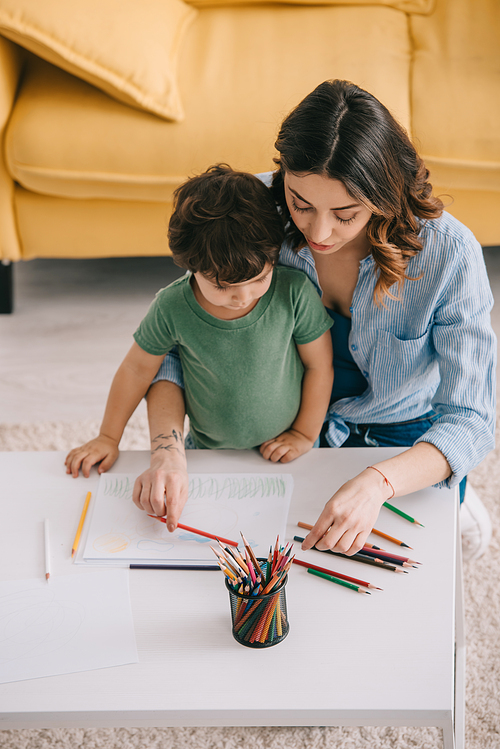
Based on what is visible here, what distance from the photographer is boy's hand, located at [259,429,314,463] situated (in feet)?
3.02

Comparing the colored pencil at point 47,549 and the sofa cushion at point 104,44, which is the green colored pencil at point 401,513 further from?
the sofa cushion at point 104,44

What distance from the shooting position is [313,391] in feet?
3.30

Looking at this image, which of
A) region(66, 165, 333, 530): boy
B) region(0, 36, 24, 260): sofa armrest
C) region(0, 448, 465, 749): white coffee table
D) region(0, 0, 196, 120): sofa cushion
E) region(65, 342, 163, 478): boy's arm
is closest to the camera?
region(0, 448, 465, 749): white coffee table

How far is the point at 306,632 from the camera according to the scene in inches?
27.0

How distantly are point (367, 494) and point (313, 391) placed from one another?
0.89 ft

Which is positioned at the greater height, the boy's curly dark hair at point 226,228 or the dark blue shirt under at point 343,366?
the boy's curly dark hair at point 226,228

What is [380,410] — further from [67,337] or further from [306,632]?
[67,337]

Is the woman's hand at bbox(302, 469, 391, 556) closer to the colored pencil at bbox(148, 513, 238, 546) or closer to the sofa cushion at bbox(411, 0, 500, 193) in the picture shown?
the colored pencil at bbox(148, 513, 238, 546)

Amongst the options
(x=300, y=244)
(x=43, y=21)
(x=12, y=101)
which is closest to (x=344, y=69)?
(x=43, y=21)

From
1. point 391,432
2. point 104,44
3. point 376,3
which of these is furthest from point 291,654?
point 376,3

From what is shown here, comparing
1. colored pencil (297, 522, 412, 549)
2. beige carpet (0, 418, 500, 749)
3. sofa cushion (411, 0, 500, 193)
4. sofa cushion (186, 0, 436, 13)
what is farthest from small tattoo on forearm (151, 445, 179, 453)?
sofa cushion (186, 0, 436, 13)

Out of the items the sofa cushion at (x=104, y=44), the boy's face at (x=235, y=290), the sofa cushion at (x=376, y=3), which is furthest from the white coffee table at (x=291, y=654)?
the sofa cushion at (x=376, y=3)

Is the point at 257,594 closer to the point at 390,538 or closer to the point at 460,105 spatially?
the point at 390,538

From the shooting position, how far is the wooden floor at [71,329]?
→ 176 centimetres
